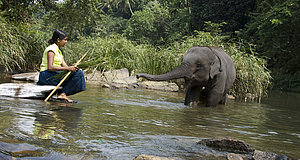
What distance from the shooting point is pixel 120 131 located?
3977mm

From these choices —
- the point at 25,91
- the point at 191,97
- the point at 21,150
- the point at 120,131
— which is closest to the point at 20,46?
the point at 25,91

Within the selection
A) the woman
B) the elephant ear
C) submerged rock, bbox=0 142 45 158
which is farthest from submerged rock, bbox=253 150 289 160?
the elephant ear

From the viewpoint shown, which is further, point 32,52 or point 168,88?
point 32,52

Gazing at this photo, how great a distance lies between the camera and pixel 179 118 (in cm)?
547

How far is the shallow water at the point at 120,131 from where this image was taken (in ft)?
9.84

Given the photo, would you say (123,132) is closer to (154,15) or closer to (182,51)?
(182,51)

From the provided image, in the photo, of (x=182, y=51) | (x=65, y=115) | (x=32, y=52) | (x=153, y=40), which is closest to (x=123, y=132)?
(x=65, y=115)

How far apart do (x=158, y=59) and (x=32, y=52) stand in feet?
16.2

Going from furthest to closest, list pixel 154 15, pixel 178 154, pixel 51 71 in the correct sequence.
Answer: pixel 154 15, pixel 51 71, pixel 178 154

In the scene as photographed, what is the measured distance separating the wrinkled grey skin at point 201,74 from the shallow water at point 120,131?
105 centimetres

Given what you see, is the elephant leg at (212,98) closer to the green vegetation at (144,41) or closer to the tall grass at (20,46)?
the green vegetation at (144,41)

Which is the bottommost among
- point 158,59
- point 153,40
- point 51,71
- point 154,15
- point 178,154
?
point 178,154

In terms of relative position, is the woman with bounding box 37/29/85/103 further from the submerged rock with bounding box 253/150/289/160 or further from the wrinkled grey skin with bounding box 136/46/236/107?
the submerged rock with bounding box 253/150/289/160

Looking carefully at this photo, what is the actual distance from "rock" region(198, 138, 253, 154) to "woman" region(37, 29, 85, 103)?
327cm
